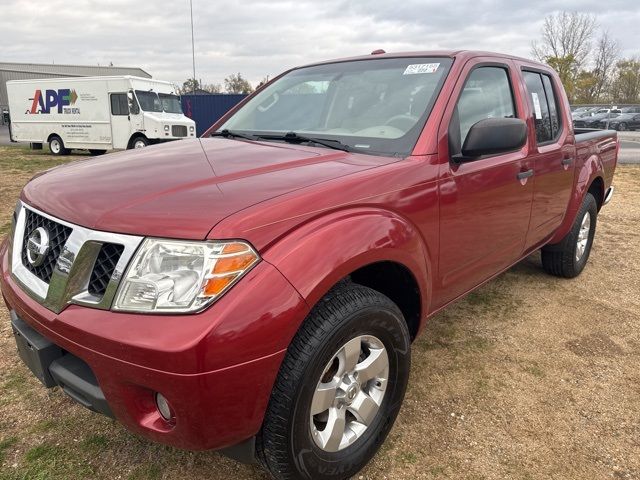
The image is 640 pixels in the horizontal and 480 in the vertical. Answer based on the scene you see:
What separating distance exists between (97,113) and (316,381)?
1727cm

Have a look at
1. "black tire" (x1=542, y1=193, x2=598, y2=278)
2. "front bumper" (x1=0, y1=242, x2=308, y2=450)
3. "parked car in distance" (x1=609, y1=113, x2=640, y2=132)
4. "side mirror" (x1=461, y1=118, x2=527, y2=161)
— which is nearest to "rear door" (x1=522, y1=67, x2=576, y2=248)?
"black tire" (x1=542, y1=193, x2=598, y2=278)

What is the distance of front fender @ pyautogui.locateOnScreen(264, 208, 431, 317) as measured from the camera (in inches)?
64.8

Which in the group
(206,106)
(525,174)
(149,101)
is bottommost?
(525,174)

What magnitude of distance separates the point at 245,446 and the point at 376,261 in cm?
84

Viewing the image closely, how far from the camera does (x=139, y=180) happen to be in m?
1.97

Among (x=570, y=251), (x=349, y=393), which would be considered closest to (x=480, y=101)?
(x=349, y=393)

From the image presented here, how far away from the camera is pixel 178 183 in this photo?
6.22 ft

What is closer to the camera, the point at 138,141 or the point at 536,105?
the point at 536,105

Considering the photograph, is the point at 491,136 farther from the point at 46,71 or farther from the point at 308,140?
the point at 46,71

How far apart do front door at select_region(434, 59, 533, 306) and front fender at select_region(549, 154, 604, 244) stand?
89cm

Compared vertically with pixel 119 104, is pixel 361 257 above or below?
below

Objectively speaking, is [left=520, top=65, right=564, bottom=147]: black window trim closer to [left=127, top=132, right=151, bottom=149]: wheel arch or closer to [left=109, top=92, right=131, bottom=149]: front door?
[left=127, top=132, right=151, bottom=149]: wheel arch

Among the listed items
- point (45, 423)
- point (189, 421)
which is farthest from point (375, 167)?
point (45, 423)

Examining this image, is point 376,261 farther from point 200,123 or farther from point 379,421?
point 200,123
